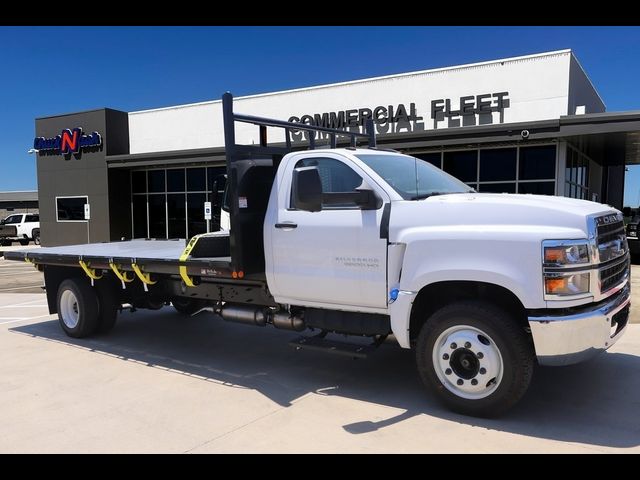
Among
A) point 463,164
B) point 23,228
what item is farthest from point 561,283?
point 23,228

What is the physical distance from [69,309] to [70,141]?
67.0ft

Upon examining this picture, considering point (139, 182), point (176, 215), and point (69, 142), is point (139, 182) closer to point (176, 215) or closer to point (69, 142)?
point (176, 215)

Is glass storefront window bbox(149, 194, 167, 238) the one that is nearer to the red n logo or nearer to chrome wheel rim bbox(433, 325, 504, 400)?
the red n logo

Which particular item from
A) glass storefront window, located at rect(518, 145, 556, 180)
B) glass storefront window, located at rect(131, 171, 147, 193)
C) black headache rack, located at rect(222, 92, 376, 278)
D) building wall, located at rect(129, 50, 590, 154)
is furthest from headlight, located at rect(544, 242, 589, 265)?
glass storefront window, located at rect(131, 171, 147, 193)

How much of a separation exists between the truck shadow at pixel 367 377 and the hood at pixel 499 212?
1516 mm

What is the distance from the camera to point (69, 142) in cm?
2547

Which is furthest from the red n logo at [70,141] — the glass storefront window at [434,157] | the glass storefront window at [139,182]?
the glass storefront window at [434,157]

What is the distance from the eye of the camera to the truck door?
15.5ft

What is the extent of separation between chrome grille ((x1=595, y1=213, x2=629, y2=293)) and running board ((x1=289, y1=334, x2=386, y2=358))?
2.01m

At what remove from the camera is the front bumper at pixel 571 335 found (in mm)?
3943
